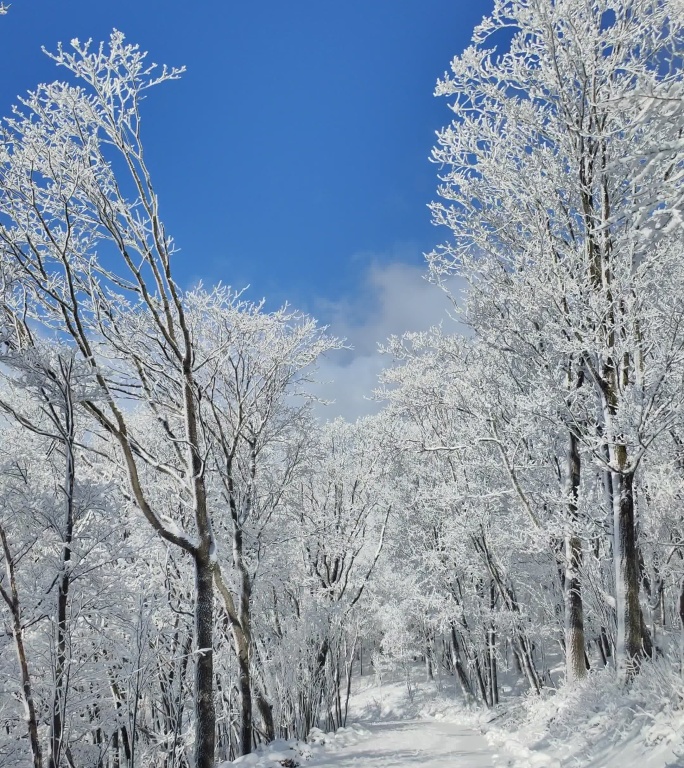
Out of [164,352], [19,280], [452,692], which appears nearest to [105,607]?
[164,352]

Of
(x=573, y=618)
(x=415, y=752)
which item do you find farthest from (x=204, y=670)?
(x=415, y=752)

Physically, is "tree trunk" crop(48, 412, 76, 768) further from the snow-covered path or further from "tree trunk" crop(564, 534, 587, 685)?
A: "tree trunk" crop(564, 534, 587, 685)

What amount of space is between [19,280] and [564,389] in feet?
21.8

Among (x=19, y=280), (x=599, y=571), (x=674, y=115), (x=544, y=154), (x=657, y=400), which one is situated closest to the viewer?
(x=674, y=115)

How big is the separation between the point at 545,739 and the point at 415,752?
427 centimetres

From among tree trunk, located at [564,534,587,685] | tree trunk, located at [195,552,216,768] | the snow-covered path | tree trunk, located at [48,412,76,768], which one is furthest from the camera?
the snow-covered path

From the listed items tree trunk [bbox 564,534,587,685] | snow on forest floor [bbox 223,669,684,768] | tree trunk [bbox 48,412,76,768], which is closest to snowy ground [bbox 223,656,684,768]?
snow on forest floor [bbox 223,669,684,768]

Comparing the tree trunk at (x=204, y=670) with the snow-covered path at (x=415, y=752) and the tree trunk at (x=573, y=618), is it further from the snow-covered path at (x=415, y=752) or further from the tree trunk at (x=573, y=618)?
the tree trunk at (x=573, y=618)

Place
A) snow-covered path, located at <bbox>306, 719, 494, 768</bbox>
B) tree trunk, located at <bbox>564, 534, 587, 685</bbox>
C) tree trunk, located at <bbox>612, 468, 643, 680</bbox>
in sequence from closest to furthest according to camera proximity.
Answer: tree trunk, located at <bbox>612, 468, 643, 680</bbox> < tree trunk, located at <bbox>564, 534, 587, 685</bbox> < snow-covered path, located at <bbox>306, 719, 494, 768</bbox>

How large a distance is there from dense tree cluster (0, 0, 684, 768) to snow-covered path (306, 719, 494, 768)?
156 cm

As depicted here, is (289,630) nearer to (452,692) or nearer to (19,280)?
(19,280)

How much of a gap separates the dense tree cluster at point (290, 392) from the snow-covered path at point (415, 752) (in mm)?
1560

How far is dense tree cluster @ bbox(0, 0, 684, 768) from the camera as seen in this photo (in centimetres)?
538

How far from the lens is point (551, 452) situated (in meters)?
9.43
